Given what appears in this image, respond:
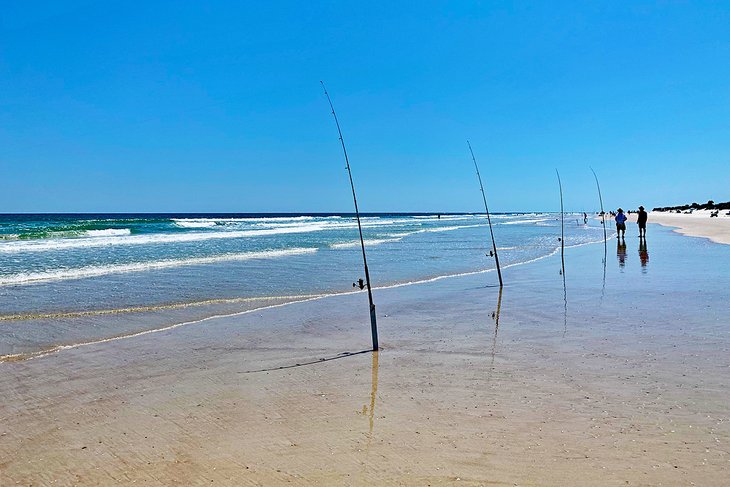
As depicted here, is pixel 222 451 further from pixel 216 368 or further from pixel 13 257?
pixel 13 257

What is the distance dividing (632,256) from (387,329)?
41.9 ft

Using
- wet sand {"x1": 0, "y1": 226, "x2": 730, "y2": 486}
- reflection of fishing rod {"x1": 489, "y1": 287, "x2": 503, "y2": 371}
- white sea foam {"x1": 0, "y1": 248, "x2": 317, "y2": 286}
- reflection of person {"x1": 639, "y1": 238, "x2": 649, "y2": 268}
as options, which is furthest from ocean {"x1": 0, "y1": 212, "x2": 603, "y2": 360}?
reflection of person {"x1": 639, "y1": 238, "x2": 649, "y2": 268}

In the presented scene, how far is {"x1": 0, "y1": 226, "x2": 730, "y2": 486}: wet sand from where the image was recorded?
335 centimetres

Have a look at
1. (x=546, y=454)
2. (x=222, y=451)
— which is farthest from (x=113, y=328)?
(x=546, y=454)

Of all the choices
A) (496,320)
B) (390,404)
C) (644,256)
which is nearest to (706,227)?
(644,256)

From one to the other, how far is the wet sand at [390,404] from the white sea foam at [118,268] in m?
7.83

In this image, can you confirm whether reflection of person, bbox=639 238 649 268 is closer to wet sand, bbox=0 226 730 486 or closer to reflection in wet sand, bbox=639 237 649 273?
reflection in wet sand, bbox=639 237 649 273

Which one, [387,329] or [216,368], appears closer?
[216,368]

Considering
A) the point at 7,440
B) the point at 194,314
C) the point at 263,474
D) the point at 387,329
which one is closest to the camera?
the point at 263,474

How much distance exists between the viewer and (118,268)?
51.3 feet

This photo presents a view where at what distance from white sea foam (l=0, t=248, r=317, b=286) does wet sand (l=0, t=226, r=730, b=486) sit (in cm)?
783

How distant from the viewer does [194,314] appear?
8812 mm

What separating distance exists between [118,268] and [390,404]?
44.1 ft

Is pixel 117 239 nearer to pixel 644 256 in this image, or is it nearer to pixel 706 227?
pixel 644 256
